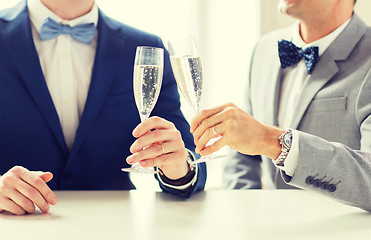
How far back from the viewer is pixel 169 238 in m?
1.00

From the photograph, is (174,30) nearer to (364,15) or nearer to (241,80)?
(241,80)

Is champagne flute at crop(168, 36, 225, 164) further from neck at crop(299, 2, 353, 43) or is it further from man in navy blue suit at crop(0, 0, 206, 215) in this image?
neck at crop(299, 2, 353, 43)

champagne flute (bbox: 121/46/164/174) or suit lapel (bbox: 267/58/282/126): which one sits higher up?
champagne flute (bbox: 121/46/164/174)

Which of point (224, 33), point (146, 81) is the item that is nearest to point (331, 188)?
point (146, 81)

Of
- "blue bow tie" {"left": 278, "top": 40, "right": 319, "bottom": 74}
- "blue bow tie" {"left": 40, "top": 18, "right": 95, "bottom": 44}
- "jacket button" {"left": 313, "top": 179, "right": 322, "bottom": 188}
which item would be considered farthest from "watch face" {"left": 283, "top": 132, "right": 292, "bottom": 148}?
"blue bow tie" {"left": 40, "top": 18, "right": 95, "bottom": 44}

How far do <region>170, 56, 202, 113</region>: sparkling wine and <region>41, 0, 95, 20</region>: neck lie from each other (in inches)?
28.0

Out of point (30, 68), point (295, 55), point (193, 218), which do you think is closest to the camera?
point (193, 218)

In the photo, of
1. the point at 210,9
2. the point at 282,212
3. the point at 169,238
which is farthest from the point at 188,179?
the point at 210,9

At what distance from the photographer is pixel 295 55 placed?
6.72 ft

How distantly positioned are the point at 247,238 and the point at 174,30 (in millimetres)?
2489

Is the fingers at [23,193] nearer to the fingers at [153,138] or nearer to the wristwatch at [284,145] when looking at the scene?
the fingers at [153,138]

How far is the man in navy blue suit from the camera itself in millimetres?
1670

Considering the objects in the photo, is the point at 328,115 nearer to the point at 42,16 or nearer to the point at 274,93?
the point at 274,93

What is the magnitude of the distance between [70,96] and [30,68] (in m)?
0.18
